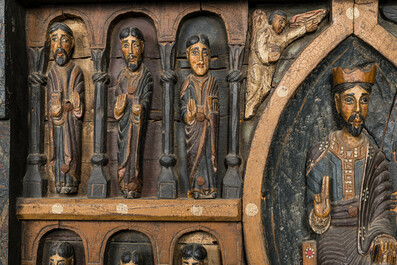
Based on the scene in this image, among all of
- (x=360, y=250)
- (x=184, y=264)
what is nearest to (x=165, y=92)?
(x=184, y=264)

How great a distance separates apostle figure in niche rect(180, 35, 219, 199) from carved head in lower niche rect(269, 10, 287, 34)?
1.60 feet

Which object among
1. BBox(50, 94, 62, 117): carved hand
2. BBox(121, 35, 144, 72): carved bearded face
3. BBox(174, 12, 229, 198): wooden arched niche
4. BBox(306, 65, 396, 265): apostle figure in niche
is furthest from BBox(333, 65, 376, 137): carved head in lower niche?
BBox(50, 94, 62, 117): carved hand

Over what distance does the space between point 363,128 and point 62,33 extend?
89.9 inches

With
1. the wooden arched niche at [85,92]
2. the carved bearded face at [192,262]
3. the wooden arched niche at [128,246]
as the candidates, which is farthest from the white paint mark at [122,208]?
the carved bearded face at [192,262]

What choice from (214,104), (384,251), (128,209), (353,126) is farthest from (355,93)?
Result: (128,209)

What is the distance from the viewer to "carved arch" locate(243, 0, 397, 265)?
10.5 ft

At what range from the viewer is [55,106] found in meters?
3.38

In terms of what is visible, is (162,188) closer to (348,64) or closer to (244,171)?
(244,171)

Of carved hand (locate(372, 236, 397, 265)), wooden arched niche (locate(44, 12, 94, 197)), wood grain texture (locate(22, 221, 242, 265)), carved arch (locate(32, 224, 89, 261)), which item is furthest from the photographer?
wooden arched niche (locate(44, 12, 94, 197))

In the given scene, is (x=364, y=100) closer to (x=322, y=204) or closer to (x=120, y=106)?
(x=322, y=204)

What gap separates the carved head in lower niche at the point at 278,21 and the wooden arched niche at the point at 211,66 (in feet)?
1.16

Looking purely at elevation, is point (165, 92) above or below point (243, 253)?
above

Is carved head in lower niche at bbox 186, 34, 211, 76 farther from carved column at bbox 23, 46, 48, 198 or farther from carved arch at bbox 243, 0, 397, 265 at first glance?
carved column at bbox 23, 46, 48, 198

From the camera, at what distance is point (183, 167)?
11.2 ft
